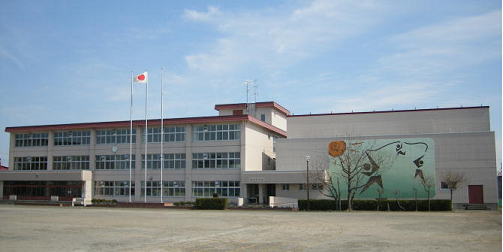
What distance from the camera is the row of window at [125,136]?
53.0 m

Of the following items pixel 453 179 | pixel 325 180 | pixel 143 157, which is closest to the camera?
pixel 453 179

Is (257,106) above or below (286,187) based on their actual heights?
above

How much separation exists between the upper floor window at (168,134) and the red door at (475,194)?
99.6ft

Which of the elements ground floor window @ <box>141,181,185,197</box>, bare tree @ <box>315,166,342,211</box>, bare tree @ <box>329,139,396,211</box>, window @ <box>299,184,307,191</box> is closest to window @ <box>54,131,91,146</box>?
ground floor window @ <box>141,181,185,197</box>

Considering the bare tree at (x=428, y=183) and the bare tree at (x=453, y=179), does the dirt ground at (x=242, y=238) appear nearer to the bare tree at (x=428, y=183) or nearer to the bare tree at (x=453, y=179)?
the bare tree at (x=453, y=179)

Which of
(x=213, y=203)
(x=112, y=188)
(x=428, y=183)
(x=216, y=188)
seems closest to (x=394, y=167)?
(x=428, y=183)

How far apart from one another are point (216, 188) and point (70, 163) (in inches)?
799

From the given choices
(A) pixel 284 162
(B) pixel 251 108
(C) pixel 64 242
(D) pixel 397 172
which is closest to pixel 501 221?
(C) pixel 64 242

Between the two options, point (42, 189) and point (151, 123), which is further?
point (42, 189)

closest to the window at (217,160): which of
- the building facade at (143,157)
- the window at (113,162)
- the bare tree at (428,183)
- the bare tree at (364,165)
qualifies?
the building facade at (143,157)

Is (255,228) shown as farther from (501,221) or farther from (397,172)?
(397,172)

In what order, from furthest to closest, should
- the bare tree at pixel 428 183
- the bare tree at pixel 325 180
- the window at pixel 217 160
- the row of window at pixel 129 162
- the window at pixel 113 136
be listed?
the window at pixel 113 136
the row of window at pixel 129 162
the window at pixel 217 160
the bare tree at pixel 325 180
the bare tree at pixel 428 183

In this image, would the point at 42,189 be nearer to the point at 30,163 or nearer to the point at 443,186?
the point at 30,163

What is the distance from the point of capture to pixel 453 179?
1729 inches
